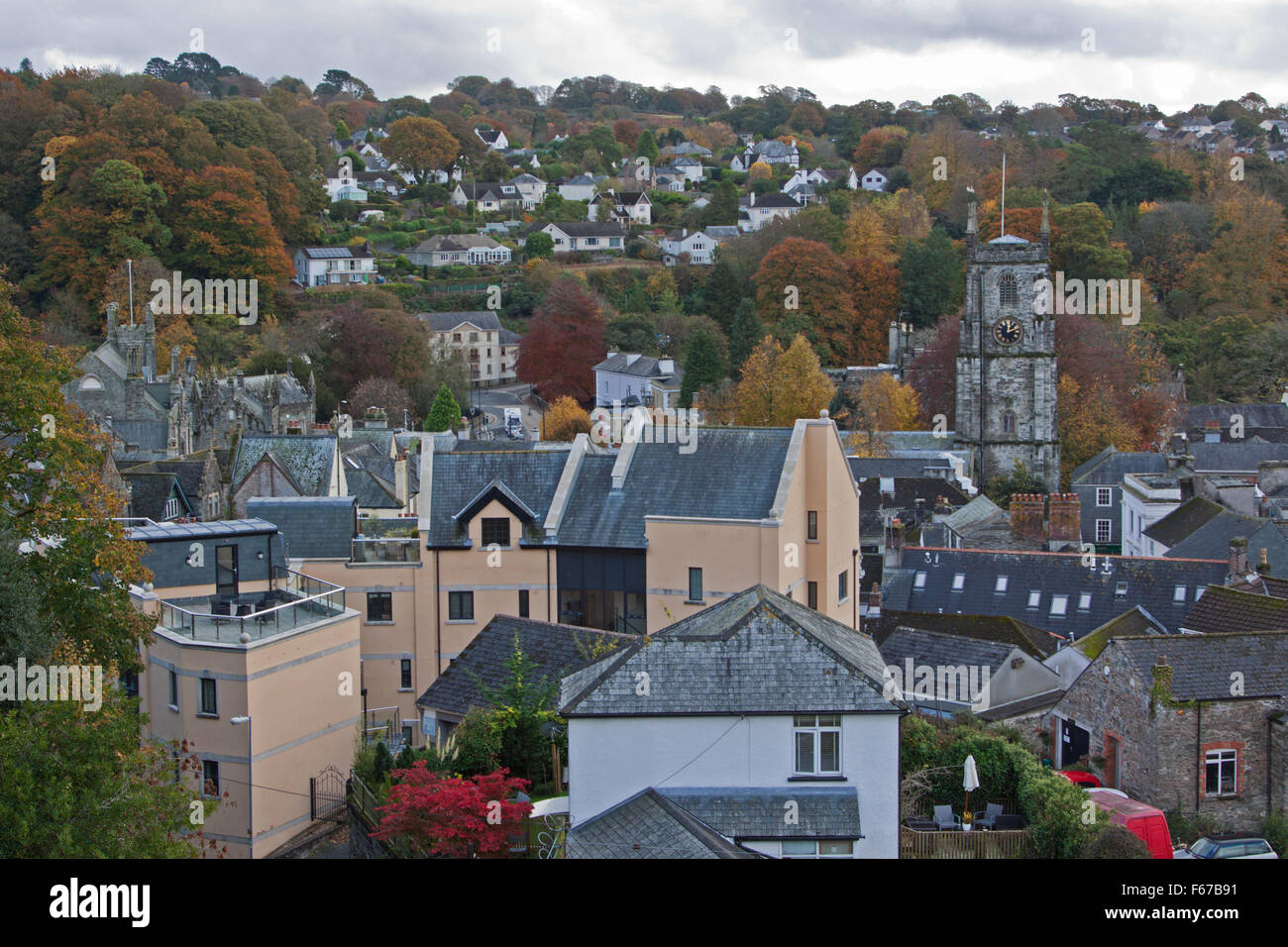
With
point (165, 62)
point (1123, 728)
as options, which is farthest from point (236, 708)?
A: point (165, 62)

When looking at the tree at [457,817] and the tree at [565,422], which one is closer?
the tree at [457,817]

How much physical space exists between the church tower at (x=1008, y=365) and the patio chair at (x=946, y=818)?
47917 mm

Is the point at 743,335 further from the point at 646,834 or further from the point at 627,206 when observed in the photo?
the point at 646,834

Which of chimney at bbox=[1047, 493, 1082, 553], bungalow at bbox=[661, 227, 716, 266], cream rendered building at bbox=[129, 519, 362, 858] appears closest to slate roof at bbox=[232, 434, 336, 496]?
cream rendered building at bbox=[129, 519, 362, 858]

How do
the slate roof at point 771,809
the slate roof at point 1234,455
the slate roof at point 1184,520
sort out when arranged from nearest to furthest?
1. the slate roof at point 771,809
2. the slate roof at point 1184,520
3. the slate roof at point 1234,455

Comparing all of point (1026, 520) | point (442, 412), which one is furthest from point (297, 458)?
point (442, 412)

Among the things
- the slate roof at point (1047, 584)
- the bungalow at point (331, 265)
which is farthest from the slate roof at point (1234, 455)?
the bungalow at point (331, 265)

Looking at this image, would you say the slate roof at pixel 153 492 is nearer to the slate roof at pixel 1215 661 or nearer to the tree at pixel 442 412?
the slate roof at pixel 1215 661

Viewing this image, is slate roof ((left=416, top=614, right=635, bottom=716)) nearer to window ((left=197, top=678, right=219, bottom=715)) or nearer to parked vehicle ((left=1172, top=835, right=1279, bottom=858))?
window ((left=197, top=678, right=219, bottom=715))

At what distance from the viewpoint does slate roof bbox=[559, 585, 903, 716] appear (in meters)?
17.1

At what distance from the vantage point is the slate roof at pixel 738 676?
17078 millimetres

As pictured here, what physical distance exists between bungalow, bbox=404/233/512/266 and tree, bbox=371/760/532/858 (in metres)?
99.4
